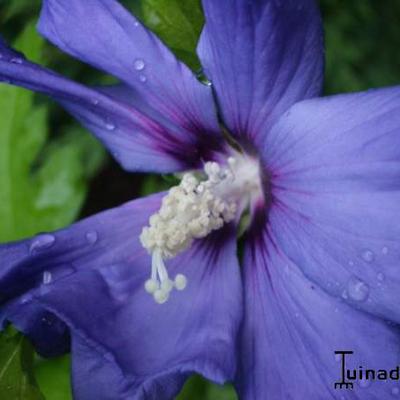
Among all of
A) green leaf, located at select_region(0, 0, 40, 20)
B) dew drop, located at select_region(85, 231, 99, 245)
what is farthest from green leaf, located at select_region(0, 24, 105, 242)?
dew drop, located at select_region(85, 231, 99, 245)

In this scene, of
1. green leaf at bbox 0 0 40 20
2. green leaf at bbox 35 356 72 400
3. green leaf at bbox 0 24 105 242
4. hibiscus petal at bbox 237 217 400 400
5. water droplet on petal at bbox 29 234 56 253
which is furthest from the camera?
green leaf at bbox 0 0 40 20

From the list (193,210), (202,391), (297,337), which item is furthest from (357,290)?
(202,391)

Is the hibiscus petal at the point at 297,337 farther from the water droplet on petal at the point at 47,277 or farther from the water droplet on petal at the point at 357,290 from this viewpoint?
the water droplet on petal at the point at 47,277

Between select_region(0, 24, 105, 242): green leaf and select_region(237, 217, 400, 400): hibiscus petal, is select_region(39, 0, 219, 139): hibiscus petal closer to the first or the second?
select_region(237, 217, 400, 400): hibiscus petal

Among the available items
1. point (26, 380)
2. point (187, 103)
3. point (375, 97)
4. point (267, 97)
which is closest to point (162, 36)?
point (187, 103)

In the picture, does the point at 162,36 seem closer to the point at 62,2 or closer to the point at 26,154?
the point at 62,2

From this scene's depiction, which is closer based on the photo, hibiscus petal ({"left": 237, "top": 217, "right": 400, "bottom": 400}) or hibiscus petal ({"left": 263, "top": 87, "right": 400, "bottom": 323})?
hibiscus petal ({"left": 263, "top": 87, "right": 400, "bottom": 323})
